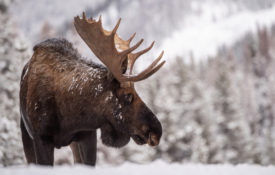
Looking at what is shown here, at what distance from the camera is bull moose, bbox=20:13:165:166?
2.81m

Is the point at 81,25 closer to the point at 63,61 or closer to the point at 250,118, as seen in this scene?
the point at 63,61

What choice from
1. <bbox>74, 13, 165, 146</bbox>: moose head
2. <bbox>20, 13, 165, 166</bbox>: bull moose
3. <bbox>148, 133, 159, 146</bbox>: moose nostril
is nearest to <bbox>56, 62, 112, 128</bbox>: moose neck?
<bbox>20, 13, 165, 166</bbox>: bull moose

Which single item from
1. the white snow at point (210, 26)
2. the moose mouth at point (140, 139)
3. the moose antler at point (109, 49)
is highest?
the white snow at point (210, 26)

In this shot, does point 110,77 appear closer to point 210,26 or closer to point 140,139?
point 140,139

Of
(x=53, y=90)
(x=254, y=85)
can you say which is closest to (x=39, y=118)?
(x=53, y=90)

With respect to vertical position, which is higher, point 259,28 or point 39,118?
point 259,28

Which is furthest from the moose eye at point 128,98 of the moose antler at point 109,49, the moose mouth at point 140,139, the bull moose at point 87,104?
the moose mouth at point 140,139

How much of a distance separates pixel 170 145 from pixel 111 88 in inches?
771

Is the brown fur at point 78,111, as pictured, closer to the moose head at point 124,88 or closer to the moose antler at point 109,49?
the moose head at point 124,88

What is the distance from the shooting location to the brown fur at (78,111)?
2803mm

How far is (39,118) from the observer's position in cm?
283

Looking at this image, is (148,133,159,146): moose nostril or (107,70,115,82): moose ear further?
(107,70,115,82): moose ear

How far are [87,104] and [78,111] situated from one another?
0.35 feet

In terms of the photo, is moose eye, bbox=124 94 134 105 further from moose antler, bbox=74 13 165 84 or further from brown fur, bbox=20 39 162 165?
moose antler, bbox=74 13 165 84
